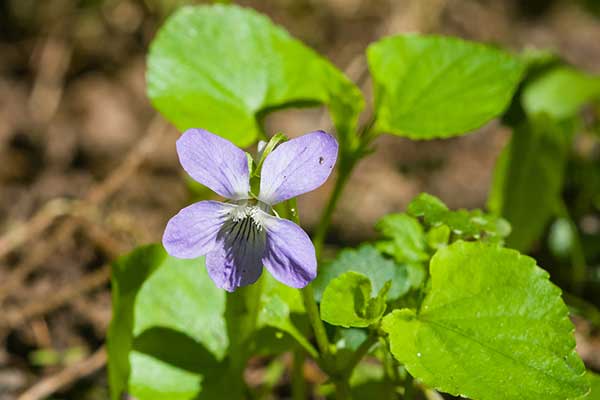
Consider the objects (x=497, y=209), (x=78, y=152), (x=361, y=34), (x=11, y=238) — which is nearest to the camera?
(x=497, y=209)

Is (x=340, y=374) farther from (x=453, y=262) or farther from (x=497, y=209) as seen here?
(x=497, y=209)

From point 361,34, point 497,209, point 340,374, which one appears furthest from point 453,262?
point 361,34

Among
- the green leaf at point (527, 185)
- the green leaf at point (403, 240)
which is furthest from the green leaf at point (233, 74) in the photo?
the green leaf at point (527, 185)

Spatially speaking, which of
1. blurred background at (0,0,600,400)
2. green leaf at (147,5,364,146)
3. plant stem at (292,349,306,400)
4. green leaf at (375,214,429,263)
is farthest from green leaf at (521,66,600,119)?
plant stem at (292,349,306,400)

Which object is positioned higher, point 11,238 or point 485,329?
point 485,329

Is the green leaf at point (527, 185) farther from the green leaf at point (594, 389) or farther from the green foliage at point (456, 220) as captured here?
the green leaf at point (594, 389)

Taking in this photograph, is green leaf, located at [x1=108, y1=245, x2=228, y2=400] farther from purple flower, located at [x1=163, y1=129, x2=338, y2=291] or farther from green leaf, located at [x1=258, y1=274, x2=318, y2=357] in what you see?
purple flower, located at [x1=163, y1=129, x2=338, y2=291]
